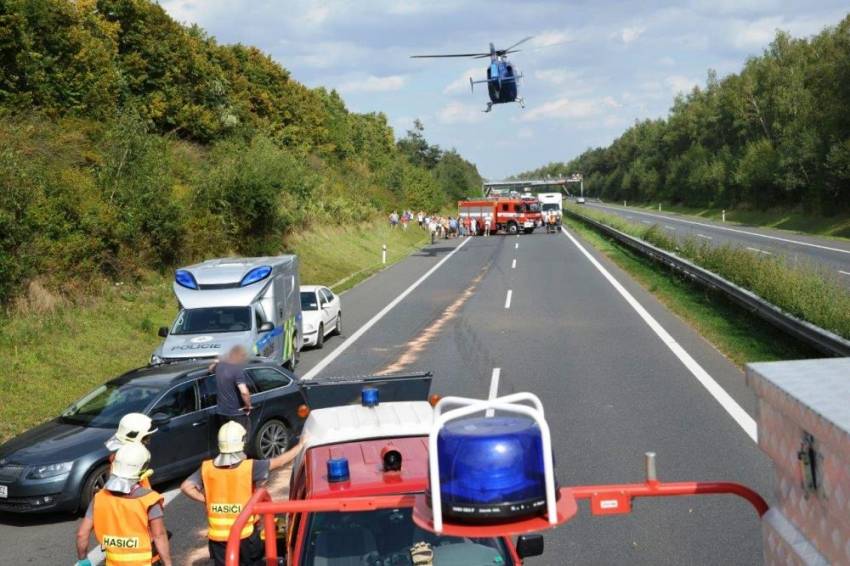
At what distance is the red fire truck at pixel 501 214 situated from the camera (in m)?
71.6

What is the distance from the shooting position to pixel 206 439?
1203cm

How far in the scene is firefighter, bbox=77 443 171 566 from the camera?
6000mm

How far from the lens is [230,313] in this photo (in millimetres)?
17562

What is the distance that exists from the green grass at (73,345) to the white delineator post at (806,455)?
42.9 feet

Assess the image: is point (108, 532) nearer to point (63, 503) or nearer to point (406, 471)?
point (406, 471)

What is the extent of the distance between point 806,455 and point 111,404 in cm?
1033

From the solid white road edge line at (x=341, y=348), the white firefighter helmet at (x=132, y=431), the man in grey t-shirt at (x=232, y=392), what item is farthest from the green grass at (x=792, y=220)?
the white firefighter helmet at (x=132, y=431)

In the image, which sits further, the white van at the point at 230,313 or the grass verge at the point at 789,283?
the grass verge at the point at 789,283

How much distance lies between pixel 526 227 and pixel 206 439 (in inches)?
2425

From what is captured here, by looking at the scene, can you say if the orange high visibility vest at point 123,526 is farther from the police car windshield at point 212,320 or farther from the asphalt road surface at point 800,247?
the asphalt road surface at point 800,247

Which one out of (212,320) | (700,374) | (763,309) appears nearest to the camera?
(700,374)

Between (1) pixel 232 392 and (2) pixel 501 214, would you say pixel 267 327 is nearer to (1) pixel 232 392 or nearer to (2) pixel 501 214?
(1) pixel 232 392

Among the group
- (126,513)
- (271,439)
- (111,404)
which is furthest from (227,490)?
(271,439)

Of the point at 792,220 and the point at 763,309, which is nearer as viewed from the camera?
the point at 763,309
